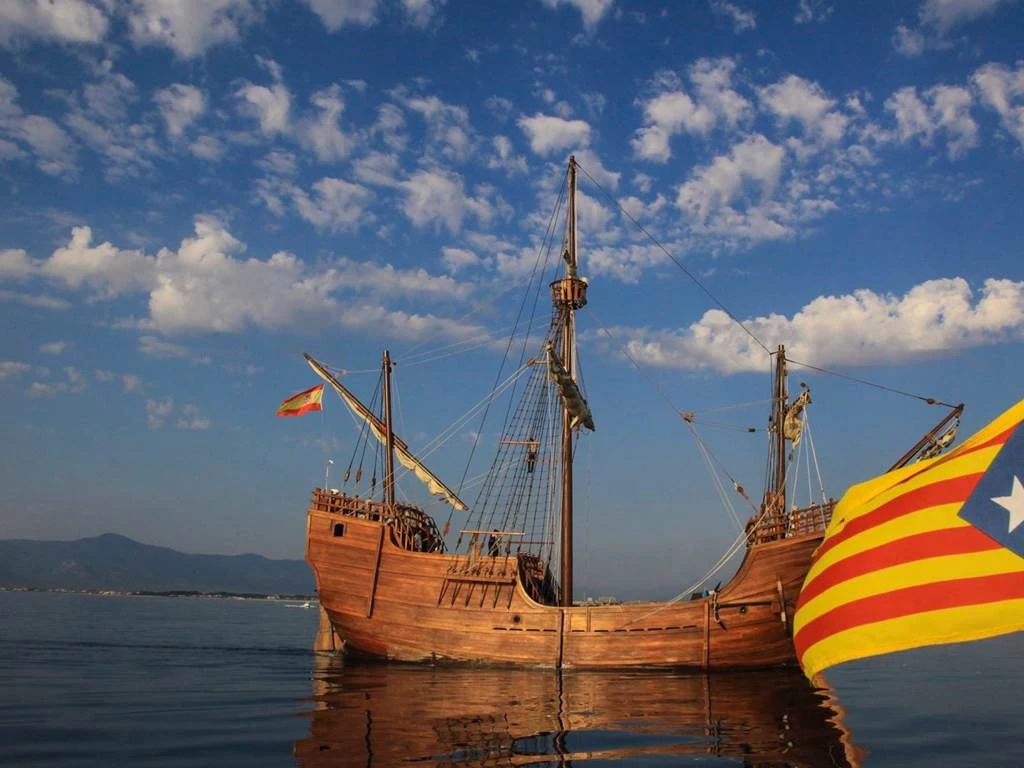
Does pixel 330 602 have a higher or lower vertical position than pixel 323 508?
lower

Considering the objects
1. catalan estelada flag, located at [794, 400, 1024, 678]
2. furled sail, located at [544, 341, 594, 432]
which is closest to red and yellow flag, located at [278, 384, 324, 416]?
furled sail, located at [544, 341, 594, 432]

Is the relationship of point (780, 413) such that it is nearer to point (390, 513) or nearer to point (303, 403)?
point (390, 513)

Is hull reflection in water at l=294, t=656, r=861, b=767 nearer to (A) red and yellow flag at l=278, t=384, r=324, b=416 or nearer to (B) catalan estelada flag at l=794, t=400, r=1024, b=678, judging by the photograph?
(B) catalan estelada flag at l=794, t=400, r=1024, b=678

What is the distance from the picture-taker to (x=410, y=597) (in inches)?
963

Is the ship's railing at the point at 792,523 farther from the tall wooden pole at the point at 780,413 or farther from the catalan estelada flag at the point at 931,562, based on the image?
the catalan estelada flag at the point at 931,562

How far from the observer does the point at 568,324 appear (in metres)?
28.2

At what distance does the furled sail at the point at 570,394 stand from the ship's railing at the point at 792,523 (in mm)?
7510

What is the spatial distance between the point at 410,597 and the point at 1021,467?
21.1 m

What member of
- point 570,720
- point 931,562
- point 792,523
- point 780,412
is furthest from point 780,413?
point 931,562

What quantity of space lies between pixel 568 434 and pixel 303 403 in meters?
10.1

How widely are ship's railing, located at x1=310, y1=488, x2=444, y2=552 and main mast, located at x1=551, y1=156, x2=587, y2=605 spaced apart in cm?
521

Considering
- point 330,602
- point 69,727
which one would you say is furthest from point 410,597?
point 69,727

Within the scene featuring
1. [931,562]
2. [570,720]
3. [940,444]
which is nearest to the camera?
[931,562]

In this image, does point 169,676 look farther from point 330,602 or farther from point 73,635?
point 73,635
